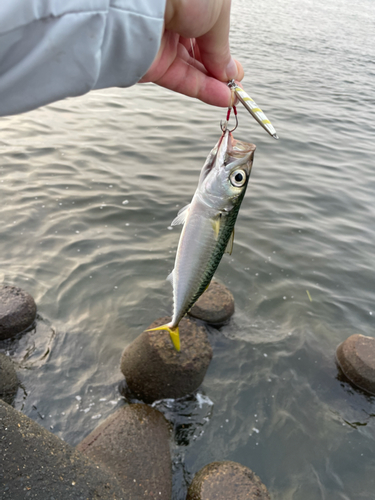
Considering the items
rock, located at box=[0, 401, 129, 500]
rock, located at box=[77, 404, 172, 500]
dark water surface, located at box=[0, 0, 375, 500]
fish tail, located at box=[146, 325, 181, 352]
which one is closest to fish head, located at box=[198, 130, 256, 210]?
fish tail, located at box=[146, 325, 181, 352]

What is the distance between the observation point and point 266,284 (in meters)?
6.32

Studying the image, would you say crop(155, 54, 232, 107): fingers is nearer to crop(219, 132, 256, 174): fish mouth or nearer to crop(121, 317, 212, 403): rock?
crop(219, 132, 256, 174): fish mouth

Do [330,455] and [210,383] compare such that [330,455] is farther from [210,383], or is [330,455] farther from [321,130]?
[321,130]

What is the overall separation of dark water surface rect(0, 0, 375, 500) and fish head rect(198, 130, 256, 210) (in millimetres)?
2624

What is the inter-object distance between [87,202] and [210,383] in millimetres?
4494

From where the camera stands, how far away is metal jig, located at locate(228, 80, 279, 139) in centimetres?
246

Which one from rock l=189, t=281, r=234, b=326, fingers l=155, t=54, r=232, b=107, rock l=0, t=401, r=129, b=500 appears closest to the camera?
rock l=0, t=401, r=129, b=500

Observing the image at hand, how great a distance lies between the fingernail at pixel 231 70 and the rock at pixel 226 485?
3.14 meters

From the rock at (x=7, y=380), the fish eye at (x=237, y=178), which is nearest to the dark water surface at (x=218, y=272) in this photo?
the rock at (x=7, y=380)

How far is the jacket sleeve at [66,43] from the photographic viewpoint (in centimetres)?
151

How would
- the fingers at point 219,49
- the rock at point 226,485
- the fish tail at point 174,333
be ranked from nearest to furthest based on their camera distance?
the fingers at point 219,49, the rock at point 226,485, the fish tail at point 174,333

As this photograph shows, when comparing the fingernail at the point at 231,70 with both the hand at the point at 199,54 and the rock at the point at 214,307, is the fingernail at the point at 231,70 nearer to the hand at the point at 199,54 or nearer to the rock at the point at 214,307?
the hand at the point at 199,54

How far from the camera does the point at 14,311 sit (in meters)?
4.89

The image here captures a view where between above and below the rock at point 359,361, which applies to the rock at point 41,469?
above
